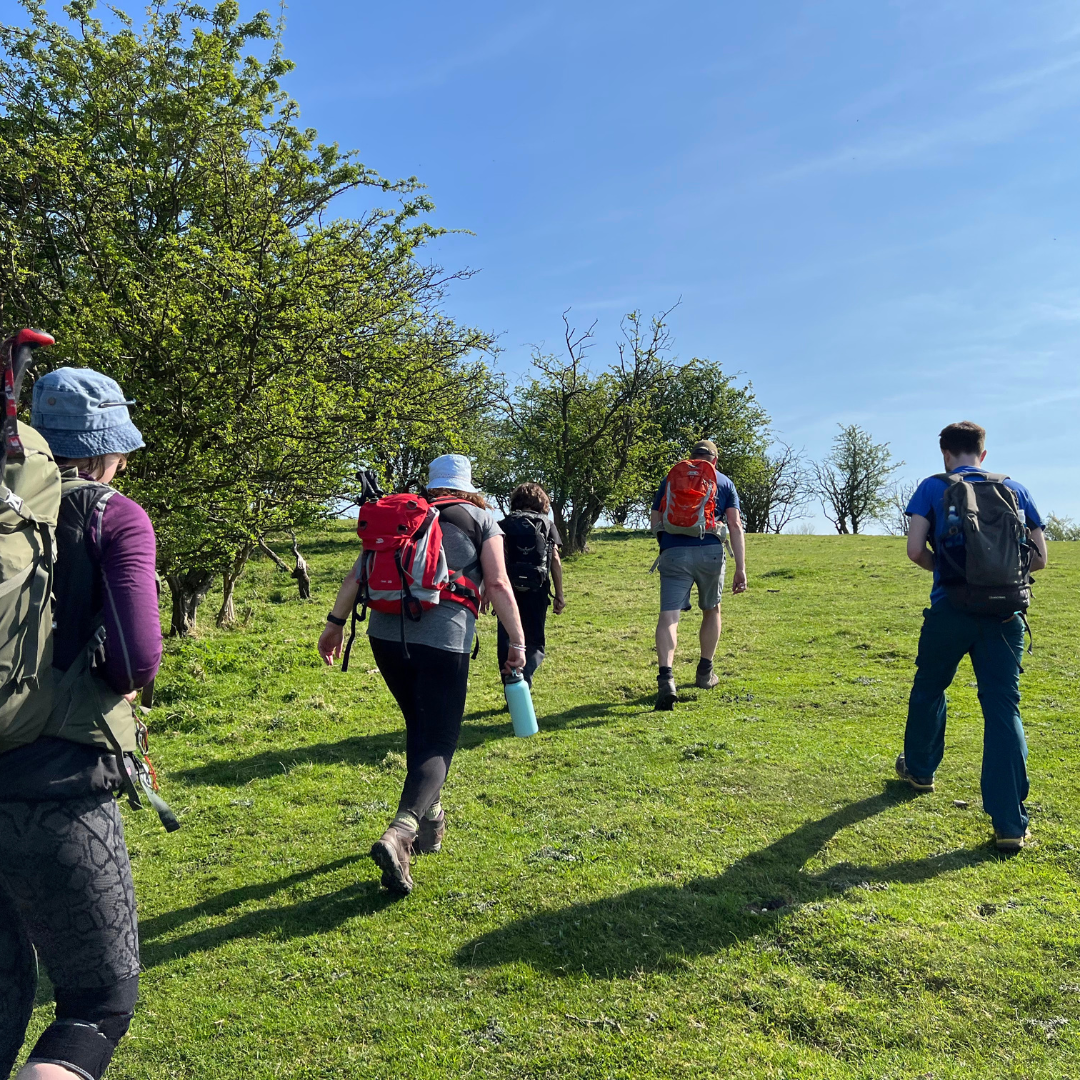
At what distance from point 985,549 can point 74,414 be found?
14.9ft

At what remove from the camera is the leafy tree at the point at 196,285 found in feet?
31.2

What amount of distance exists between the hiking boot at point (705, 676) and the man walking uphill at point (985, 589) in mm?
3874

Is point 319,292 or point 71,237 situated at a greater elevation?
point 71,237

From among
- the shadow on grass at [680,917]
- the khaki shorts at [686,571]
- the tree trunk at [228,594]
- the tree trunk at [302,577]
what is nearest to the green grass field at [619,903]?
the shadow on grass at [680,917]

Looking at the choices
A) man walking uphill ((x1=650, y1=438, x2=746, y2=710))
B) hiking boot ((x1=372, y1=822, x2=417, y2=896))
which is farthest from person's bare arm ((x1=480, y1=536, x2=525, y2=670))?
man walking uphill ((x1=650, y1=438, x2=746, y2=710))

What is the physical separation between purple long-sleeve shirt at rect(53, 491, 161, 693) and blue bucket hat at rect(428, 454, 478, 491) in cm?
242

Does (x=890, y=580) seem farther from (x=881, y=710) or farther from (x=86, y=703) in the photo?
(x=86, y=703)

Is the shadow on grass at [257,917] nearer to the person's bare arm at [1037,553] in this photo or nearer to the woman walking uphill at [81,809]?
the woman walking uphill at [81,809]

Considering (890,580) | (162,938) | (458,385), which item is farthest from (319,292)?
(890,580)

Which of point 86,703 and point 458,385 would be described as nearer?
point 86,703

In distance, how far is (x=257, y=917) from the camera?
422cm

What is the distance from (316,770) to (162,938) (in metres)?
2.62

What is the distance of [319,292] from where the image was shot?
10539 millimetres

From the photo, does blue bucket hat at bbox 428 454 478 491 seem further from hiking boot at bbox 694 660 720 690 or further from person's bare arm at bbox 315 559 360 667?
hiking boot at bbox 694 660 720 690
